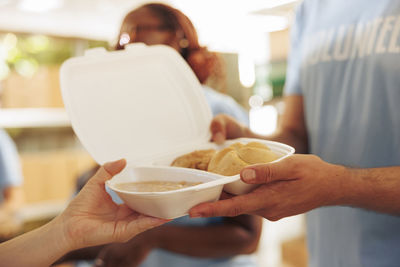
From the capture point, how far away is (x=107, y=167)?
47 centimetres

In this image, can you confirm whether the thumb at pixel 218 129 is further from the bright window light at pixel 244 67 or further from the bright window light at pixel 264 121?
the bright window light at pixel 244 67

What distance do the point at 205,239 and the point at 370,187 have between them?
462mm

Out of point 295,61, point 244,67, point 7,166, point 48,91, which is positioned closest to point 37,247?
point 295,61

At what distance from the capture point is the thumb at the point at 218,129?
2.02ft

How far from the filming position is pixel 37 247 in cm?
45

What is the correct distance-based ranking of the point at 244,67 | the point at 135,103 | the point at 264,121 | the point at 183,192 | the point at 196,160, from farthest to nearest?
the point at 244,67, the point at 264,121, the point at 135,103, the point at 196,160, the point at 183,192

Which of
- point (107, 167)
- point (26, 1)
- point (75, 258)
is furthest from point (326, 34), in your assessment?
point (26, 1)

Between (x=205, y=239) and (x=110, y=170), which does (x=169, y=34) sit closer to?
(x=110, y=170)

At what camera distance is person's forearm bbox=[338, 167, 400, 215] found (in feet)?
1.57

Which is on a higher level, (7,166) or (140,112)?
(140,112)

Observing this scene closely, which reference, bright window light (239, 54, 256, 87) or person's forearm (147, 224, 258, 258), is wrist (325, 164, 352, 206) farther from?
bright window light (239, 54, 256, 87)

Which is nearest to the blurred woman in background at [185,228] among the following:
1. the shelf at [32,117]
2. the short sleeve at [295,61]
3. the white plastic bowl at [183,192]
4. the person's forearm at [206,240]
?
the person's forearm at [206,240]

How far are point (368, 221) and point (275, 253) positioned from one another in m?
1.29

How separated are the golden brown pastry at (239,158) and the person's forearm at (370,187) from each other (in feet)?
0.34
